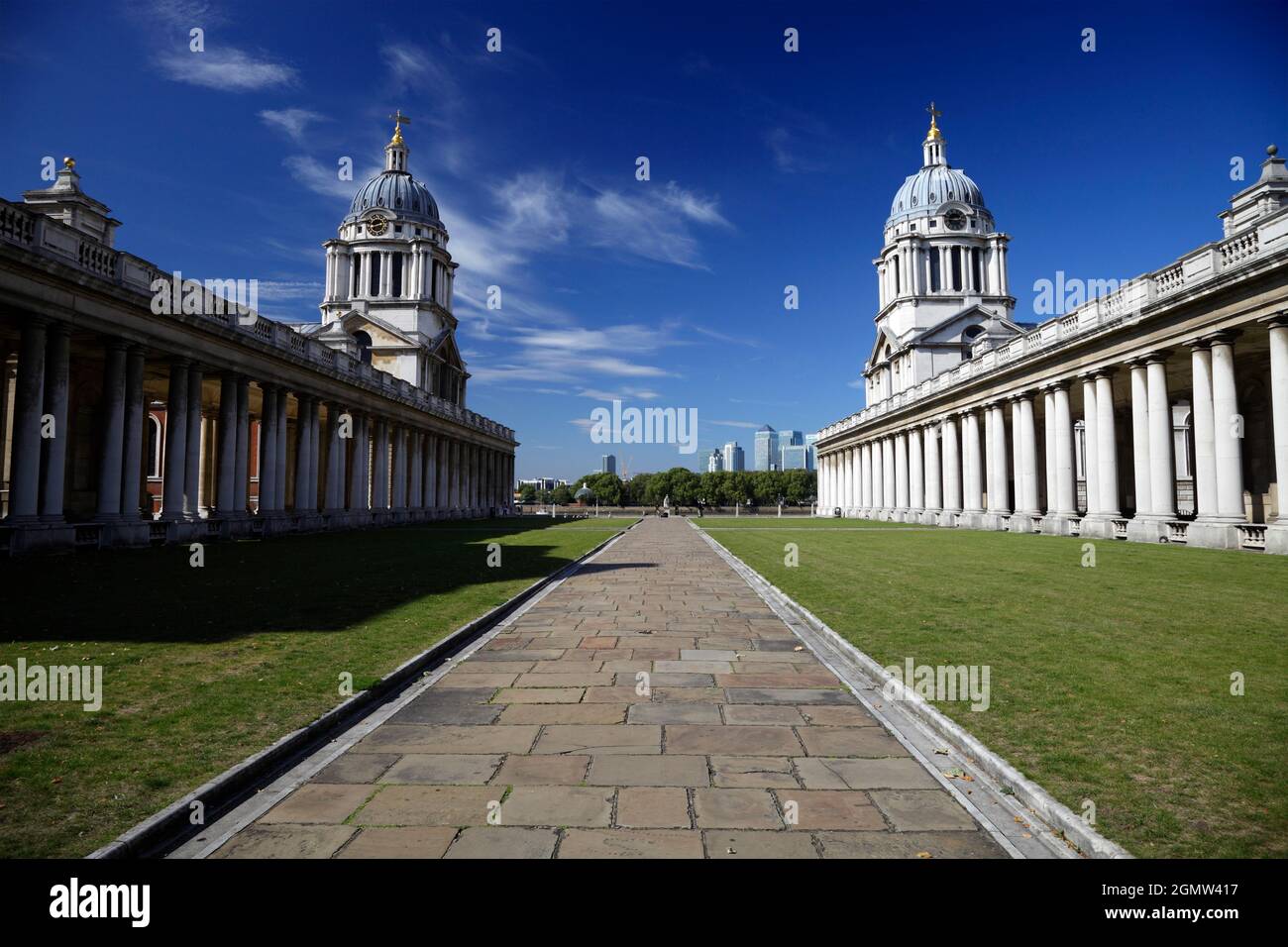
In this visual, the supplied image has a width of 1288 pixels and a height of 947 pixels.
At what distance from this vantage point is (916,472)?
5500cm

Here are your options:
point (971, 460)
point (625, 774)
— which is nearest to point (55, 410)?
point (625, 774)

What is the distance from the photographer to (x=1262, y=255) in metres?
21.4

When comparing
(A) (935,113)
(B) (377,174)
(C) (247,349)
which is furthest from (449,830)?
(A) (935,113)

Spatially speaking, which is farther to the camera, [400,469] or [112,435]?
[400,469]

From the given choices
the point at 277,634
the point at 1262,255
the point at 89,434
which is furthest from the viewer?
the point at 89,434

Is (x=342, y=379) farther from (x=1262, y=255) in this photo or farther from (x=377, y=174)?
(x=377, y=174)

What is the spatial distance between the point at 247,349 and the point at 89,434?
25.0ft

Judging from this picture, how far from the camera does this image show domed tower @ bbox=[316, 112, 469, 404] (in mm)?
64688

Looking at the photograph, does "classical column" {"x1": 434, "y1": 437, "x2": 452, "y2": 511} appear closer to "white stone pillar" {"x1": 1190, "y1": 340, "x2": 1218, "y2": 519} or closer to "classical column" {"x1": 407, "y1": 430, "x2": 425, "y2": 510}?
"classical column" {"x1": 407, "y1": 430, "x2": 425, "y2": 510}

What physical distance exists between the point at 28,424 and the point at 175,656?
1794 centimetres

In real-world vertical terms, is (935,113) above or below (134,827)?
above

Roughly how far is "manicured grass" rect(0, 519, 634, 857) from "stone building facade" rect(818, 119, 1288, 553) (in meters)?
23.7

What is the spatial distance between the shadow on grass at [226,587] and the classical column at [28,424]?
2.21 m

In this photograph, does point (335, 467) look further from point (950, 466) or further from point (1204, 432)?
point (1204, 432)
